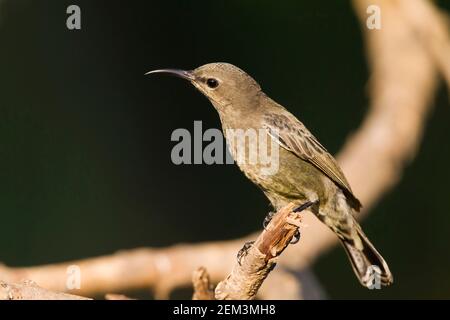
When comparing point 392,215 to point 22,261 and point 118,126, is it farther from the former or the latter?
point 22,261

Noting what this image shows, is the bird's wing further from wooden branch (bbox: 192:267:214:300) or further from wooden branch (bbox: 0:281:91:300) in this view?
wooden branch (bbox: 0:281:91:300)

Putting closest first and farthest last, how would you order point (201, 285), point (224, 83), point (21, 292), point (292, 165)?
1. point (21, 292)
2. point (201, 285)
3. point (292, 165)
4. point (224, 83)

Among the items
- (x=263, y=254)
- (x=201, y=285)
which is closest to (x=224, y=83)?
(x=201, y=285)

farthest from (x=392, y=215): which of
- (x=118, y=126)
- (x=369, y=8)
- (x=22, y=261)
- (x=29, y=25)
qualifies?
(x=29, y=25)

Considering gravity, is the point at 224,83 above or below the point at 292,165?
above

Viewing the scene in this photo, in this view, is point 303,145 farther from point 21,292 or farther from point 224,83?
point 21,292

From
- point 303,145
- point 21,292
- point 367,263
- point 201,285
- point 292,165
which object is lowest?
point 367,263

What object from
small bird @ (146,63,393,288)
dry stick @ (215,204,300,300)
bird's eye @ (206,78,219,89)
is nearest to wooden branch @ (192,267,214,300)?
dry stick @ (215,204,300,300)
